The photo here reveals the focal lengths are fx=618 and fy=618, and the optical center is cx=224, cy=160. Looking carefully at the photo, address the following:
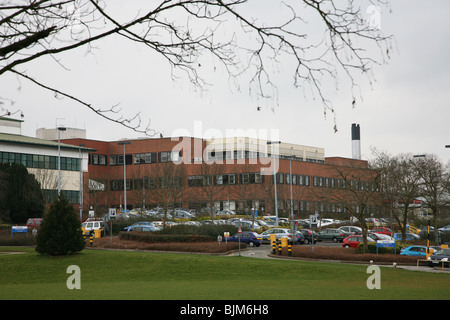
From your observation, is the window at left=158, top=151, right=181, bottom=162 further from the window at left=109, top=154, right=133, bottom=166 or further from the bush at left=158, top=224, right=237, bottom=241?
the bush at left=158, top=224, right=237, bottom=241

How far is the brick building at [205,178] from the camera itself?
76750mm

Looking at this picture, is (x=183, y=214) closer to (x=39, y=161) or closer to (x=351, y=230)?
(x=39, y=161)

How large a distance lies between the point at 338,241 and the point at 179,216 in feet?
81.5

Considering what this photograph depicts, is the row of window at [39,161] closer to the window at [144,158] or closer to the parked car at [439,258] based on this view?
the window at [144,158]

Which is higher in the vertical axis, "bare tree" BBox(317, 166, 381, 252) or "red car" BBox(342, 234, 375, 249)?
"bare tree" BBox(317, 166, 381, 252)

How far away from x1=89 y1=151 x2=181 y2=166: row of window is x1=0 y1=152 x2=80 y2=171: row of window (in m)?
18.0

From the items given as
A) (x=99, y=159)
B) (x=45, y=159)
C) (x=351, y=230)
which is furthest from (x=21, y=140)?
(x=351, y=230)

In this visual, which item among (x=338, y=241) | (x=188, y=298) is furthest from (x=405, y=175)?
(x=188, y=298)

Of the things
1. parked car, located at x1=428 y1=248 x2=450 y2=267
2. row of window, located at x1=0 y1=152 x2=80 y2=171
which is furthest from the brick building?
parked car, located at x1=428 y1=248 x2=450 y2=267

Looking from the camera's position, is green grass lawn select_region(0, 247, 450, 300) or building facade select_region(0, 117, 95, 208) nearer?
green grass lawn select_region(0, 247, 450, 300)

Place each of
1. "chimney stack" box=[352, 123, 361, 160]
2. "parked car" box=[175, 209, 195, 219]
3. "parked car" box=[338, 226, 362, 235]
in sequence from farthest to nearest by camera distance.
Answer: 1. "chimney stack" box=[352, 123, 361, 160]
2. "parked car" box=[175, 209, 195, 219]
3. "parked car" box=[338, 226, 362, 235]

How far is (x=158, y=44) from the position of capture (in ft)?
30.5

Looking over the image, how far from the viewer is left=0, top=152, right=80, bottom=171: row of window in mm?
73000
